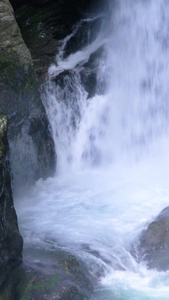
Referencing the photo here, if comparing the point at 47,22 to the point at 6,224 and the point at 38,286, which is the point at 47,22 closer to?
the point at 6,224

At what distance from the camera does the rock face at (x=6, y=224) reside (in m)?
5.23

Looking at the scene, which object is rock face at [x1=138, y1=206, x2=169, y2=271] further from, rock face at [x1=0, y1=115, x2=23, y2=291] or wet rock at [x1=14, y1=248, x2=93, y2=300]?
rock face at [x1=0, y1=115, x2=23, y2=291]

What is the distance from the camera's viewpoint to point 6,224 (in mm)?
5359

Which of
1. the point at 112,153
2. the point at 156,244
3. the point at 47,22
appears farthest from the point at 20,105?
the point at 47,22

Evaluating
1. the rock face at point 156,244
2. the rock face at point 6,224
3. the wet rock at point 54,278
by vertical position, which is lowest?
the rock face at point 156,244

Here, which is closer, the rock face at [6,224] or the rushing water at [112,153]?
the rock face at [6,224]

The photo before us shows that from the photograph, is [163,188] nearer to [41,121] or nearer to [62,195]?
[62,195]

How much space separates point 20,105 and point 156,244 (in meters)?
3.36

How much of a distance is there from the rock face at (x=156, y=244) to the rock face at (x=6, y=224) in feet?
5.77

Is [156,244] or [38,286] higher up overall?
[38,286]

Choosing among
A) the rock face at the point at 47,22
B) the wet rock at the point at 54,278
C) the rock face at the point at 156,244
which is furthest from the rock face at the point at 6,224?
the rock face at the point at 47,22

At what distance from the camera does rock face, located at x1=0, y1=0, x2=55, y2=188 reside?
8.20m

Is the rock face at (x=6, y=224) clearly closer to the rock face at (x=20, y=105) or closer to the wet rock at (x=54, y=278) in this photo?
the wet rock at (x=54, y=278)

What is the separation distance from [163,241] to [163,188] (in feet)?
8.53
